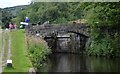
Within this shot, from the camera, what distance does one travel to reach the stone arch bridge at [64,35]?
51.2m

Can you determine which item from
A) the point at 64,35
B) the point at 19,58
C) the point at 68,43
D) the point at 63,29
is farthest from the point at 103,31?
the point at 19,58

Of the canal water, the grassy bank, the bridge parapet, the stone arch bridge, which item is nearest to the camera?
the grassy bank

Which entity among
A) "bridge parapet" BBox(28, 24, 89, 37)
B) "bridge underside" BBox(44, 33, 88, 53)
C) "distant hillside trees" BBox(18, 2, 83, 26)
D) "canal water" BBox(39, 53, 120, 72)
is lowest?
"canal water" BBox(39, 53, 120, 72)

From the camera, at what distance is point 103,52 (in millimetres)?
44562

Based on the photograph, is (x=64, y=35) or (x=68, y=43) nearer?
(x=64, y=35)

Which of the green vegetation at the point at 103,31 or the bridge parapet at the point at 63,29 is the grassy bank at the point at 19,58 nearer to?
the green vegetation at the point at 103,31

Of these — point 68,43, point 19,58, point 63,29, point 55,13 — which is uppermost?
point 55,13

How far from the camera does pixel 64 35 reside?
57.3m

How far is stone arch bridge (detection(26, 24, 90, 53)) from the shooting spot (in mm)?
51219

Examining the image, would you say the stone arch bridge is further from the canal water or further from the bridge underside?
the canal water

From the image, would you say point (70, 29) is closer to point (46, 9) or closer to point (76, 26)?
point (76, 26)

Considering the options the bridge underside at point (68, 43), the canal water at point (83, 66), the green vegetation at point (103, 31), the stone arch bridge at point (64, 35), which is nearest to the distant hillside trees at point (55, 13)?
the bridge underside at point (68, 43)

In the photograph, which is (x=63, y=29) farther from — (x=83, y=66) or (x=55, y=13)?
(x=83, y=66)

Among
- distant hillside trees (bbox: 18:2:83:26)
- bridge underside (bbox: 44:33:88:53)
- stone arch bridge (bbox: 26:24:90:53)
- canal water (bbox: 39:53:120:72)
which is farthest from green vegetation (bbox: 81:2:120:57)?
distant hillside trees (bbox: 18:2:83:26)
